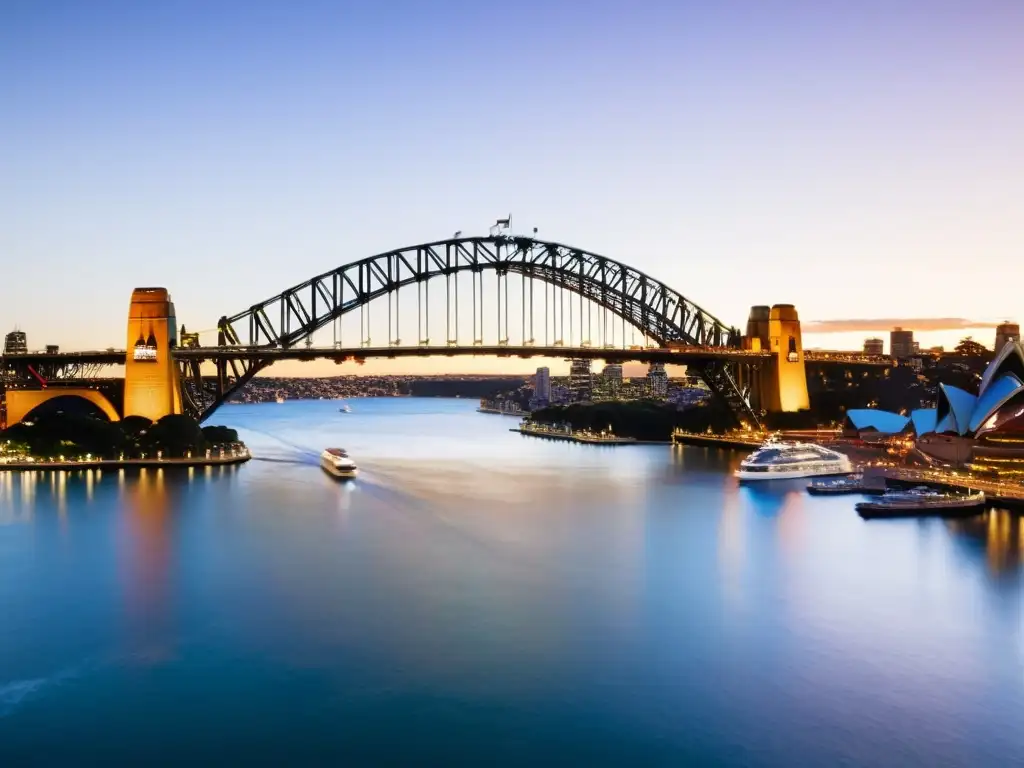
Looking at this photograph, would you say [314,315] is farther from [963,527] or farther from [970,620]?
[970,620]

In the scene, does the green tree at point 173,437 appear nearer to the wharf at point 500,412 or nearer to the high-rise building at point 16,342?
the high-rise building at point 16,342

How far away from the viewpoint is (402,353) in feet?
215

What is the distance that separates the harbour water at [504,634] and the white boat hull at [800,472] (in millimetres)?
8240

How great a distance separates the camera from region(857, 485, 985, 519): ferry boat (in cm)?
3878

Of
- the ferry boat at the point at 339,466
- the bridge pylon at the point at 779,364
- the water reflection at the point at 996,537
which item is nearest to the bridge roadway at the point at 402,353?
the bridge pylon at the point at 779,364

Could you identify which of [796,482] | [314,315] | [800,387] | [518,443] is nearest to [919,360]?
[800,387]

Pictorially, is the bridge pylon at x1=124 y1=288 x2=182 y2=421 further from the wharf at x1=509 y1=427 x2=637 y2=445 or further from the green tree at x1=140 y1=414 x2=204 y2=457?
the wharf at x1=509 y1=427 x2=637 y2=445

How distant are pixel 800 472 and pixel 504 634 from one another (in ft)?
109

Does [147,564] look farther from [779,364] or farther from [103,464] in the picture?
[779,364]

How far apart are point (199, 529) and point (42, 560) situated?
234 inches

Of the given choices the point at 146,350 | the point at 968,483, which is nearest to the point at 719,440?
the point at 968,483

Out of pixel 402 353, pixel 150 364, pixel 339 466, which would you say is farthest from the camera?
pixel 402 353

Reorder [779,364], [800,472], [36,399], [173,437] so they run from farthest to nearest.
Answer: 1. [779,364]
2. [36,399]
3. [173,437]
4. [800,472]

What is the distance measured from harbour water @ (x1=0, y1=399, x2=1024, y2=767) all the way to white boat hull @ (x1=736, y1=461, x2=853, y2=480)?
8.24 m
